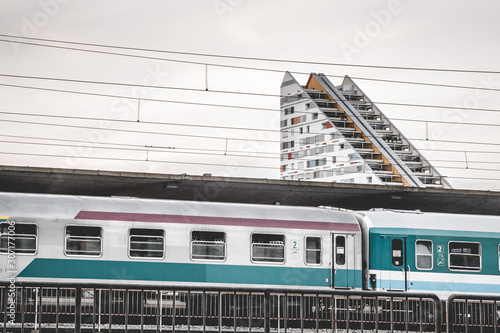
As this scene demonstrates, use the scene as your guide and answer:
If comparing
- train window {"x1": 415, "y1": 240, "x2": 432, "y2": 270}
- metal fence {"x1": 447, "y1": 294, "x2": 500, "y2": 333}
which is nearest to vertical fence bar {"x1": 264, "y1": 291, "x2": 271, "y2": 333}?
metal fence {"x1": 447, "y1": 294, "x2": 500, "y2": 333}

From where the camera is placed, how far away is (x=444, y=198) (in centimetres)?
2889

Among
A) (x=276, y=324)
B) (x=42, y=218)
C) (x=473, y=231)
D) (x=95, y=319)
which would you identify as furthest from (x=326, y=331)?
(x=473, y=231)

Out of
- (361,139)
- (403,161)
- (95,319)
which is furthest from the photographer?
(403,161)

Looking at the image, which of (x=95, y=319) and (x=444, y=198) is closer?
(x=95, y=319)

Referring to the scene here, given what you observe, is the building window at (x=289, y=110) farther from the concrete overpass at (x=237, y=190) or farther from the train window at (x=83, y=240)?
the train window at (x=83, y=240)

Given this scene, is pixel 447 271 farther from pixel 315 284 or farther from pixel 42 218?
pixel 42 218

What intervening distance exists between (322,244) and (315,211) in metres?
1.15

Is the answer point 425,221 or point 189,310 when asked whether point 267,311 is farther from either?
point 425,221

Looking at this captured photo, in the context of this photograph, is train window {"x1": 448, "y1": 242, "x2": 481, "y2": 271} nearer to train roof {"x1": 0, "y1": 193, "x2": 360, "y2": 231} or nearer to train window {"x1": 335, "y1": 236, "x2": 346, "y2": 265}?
train roof {"x1": 0, "y1": 193, "x2": 360, "y2": 231}

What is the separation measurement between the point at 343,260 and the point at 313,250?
1.01m

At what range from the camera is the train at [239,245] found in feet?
62.8

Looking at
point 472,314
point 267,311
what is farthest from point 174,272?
point 267,311

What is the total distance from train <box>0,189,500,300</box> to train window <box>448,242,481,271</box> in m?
0.03

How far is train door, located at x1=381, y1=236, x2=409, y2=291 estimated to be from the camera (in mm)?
21266
